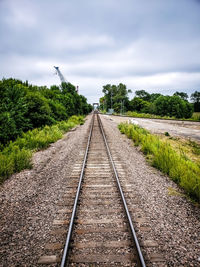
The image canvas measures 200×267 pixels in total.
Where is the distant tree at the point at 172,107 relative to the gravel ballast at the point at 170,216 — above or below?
above

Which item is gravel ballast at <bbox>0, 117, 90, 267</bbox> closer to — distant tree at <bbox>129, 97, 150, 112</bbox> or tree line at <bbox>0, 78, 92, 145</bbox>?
tree line at <bbox>0, 78, 92, 145</bbox>

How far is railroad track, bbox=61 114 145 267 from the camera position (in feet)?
8.44

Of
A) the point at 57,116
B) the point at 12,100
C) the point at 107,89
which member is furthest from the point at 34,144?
the point at 107,89

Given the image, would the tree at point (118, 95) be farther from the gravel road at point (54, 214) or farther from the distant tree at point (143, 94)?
the gravel road at point (54, 214)

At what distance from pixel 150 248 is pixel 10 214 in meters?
3.38

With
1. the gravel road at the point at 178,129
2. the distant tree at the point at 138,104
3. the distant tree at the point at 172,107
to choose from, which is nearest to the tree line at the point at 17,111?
the gravel road at the point at 178,129

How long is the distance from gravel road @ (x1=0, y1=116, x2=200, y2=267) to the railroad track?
1.66 feet

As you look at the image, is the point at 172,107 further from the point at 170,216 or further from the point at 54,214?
the point at 54,214

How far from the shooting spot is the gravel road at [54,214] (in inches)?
107

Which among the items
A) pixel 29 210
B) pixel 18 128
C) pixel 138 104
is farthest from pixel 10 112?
pixel 138 104

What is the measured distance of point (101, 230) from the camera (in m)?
3.18

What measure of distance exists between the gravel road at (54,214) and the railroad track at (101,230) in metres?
0.51

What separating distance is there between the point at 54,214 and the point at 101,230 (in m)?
1.29

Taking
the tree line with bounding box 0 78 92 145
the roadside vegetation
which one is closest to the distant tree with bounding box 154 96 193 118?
the roadside vegetation
